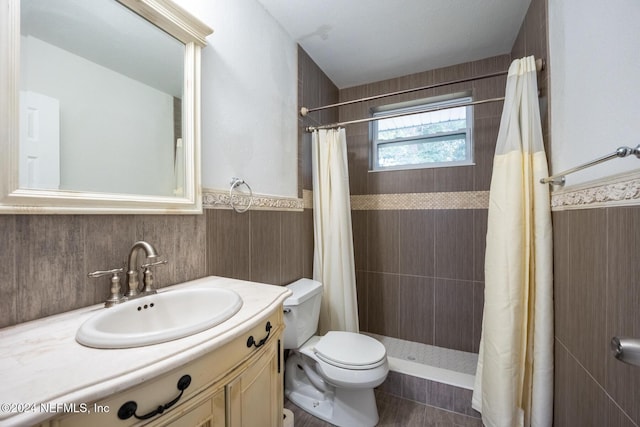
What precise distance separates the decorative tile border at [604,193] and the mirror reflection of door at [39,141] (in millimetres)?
1674

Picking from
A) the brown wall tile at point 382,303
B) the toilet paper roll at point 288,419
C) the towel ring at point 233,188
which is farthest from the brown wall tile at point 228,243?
the brown wall tile at point 382,303

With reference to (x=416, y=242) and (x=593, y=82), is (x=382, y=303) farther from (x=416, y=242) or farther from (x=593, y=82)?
(x=593, y=82)

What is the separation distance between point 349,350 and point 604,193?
1318mm

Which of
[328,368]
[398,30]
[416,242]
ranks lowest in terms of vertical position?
[328,368]

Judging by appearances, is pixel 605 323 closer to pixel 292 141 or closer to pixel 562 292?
pixel 562 292

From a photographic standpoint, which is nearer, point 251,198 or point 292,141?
point 251,198

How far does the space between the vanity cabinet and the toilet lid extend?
1.68ft

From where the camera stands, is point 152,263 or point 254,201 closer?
point 152,263

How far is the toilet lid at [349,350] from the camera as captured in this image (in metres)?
1.38

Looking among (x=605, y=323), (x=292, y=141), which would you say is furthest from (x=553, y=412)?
(x=292, y=141)

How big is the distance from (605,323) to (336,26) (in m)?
2.07

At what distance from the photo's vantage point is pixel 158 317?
0.88 m

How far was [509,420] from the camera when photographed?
1.26 m

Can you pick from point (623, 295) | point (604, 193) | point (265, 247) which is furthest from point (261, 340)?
point (604, 193)
